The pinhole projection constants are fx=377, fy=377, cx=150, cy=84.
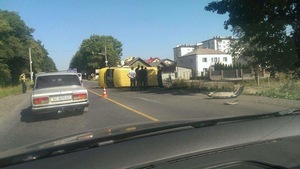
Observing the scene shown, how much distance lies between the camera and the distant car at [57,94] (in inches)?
485

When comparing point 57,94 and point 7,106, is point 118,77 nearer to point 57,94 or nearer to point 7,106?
point 7,106

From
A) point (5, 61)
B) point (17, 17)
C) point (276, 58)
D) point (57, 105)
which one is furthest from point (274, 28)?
point (17, 17)

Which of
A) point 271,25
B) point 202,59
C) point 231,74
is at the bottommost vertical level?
point 231,74

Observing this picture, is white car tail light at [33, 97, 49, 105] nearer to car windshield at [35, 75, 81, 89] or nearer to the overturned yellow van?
car windshield at [35, 75, 81, 89]

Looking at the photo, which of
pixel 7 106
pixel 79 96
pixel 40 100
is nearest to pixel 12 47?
pixel 7 106

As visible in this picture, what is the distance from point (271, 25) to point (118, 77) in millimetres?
16413

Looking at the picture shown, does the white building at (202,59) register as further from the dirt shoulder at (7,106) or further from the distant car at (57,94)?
the distant car at (57,94)

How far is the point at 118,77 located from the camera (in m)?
33.5

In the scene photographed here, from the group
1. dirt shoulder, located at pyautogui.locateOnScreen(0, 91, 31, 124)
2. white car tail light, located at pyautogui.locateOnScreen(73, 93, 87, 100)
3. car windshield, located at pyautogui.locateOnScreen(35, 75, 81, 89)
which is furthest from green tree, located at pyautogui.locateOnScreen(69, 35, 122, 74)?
white car tail light, located at pyautogui.locateOnScreen(73, 93, 87, 100)

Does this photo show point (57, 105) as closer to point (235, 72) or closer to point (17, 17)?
point (235, 72)

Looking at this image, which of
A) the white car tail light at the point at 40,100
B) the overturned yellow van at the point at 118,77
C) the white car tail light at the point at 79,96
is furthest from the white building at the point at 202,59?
the white car tail light at the point at 40,100

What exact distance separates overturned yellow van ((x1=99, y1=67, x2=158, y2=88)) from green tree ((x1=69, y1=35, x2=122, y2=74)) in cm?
6982

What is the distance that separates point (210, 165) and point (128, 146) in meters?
0.50

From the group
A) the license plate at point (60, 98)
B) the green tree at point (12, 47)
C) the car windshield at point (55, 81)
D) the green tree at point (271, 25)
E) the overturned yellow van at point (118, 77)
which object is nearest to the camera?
the license plate at point (60, 98)
